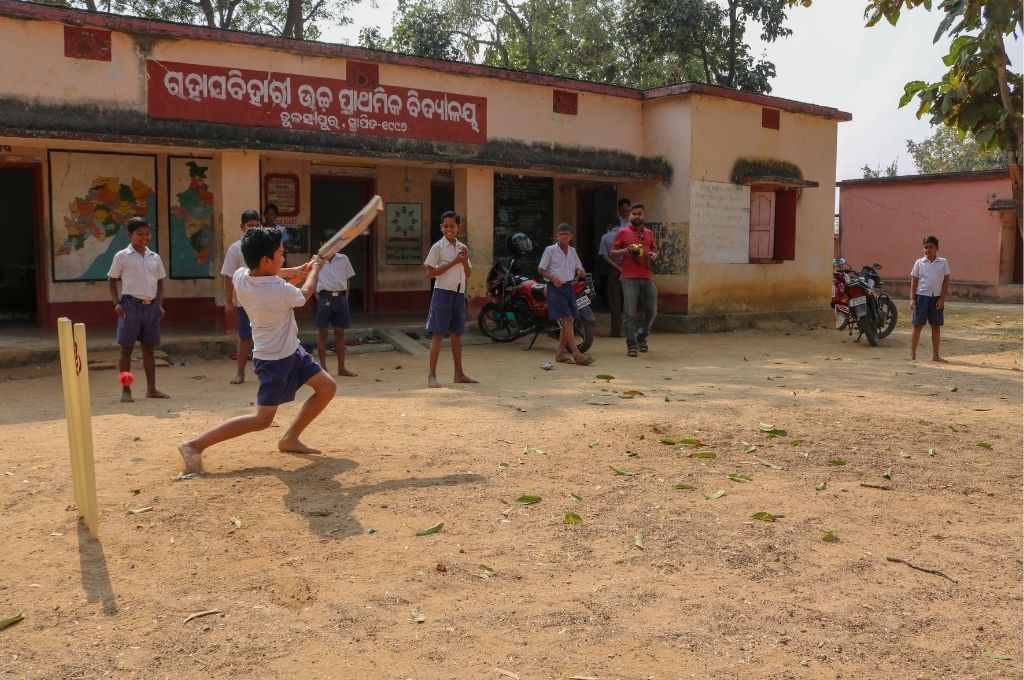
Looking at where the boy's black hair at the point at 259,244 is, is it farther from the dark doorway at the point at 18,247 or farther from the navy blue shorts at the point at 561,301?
the dark doorway at the point at 18,247

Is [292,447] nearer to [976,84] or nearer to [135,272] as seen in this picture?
[135,272]

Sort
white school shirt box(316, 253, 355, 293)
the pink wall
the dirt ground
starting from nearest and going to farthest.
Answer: the dirt ground
white school shirt box(316, 253, 355, 293)
the pink wall

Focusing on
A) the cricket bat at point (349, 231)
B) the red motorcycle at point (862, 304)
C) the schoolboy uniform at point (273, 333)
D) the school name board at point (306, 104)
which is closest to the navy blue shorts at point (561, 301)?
the school name board at point (306, 104)

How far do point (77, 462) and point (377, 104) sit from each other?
7997mm

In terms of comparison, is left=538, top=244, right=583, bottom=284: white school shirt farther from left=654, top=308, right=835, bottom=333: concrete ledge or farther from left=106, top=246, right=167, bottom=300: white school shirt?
left=654, top=308, right=835, bottom=333: concrete ledge

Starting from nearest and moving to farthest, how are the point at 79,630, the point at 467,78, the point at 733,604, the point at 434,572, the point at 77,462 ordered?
1. the point at 79,630
2. the point at 733,604
3. the point at 434,572
4. the point at 77,462
5. the point at 467,78

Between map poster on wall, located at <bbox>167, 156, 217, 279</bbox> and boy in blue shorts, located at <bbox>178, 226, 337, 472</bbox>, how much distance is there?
7729 mm

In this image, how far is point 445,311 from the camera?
26.0 ft

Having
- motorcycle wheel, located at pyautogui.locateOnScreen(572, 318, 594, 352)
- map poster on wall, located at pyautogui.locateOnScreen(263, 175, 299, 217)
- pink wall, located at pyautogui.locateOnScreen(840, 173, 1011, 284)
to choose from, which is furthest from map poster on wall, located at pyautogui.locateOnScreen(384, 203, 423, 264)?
pink wall, located at pyautogui.locateOnScreen(840, 173, 1011, 284)

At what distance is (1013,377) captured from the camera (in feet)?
30.0

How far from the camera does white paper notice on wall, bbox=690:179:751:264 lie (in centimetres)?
1357

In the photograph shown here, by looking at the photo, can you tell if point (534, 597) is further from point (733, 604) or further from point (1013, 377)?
point (1013, 377)

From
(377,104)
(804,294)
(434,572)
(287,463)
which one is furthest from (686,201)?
(434,572)

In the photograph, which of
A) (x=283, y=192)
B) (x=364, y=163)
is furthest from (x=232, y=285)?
(x=283, y=192)
